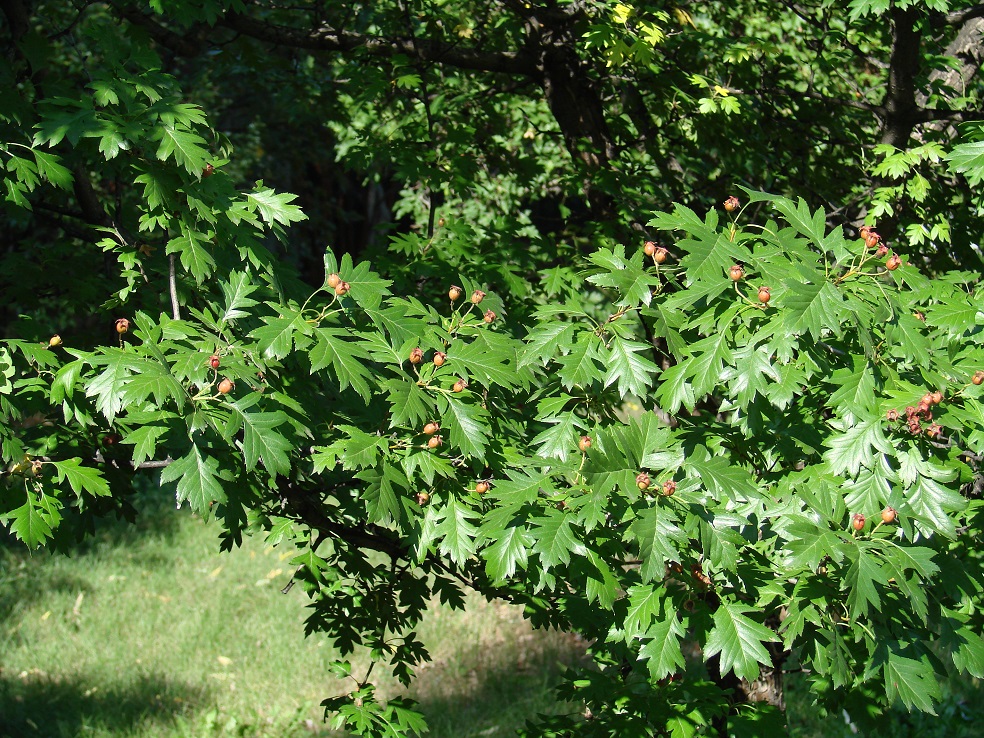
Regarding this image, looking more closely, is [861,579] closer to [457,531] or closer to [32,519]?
[457,531]

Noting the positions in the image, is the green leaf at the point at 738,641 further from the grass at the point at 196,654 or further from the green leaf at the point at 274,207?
the grass at the point at 196,654

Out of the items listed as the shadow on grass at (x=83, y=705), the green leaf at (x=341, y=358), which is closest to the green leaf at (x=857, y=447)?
the green leaf at (x=341, y=358)

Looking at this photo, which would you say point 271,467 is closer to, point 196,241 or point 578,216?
point 196,241

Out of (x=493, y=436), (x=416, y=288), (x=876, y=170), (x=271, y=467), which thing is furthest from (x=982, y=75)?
(x=271, y=467)

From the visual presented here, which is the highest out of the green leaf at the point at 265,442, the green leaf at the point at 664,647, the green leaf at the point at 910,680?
the green leaf at the point at 265,442

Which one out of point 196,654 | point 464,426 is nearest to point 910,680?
point 464,426

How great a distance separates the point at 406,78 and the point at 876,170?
1.83 metres

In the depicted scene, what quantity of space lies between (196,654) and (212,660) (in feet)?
0.47

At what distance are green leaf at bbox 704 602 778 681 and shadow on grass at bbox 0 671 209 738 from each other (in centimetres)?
407

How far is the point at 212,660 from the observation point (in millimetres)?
5910

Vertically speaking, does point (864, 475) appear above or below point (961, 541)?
above

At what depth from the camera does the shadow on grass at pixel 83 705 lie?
204 inches

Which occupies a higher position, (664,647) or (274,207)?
(274,207)

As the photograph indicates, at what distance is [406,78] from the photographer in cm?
366
